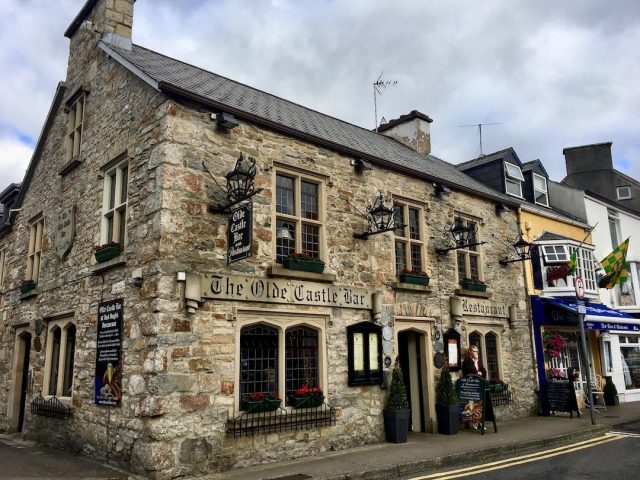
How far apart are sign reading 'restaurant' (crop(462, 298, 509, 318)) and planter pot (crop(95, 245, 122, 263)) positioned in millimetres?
9191

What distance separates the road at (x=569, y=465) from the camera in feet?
28.6

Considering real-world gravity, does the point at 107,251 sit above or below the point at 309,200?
below

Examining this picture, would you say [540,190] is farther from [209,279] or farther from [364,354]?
[209,279]

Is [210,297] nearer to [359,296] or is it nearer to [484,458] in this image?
[359,296]

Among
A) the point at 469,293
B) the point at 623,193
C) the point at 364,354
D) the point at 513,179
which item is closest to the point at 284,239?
the point at 364,354

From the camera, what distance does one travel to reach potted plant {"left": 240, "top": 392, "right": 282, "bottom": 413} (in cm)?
924

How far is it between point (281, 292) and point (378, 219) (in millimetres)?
3534

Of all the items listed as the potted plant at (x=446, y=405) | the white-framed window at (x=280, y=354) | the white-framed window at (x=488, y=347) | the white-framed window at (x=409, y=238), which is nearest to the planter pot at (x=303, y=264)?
the white-framed window at (x=280, y=354)

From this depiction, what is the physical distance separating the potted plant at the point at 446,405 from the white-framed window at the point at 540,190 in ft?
35.9

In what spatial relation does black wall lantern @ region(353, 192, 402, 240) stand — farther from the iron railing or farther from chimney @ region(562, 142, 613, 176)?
chimney @ region(562, 142, 613, 176)

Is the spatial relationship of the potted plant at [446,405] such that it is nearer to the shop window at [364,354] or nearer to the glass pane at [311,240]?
the shop window at [364,354]

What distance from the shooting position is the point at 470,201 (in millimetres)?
15961

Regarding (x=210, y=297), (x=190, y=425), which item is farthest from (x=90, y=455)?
(x=210, y=297)

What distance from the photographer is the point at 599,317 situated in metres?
17.6
